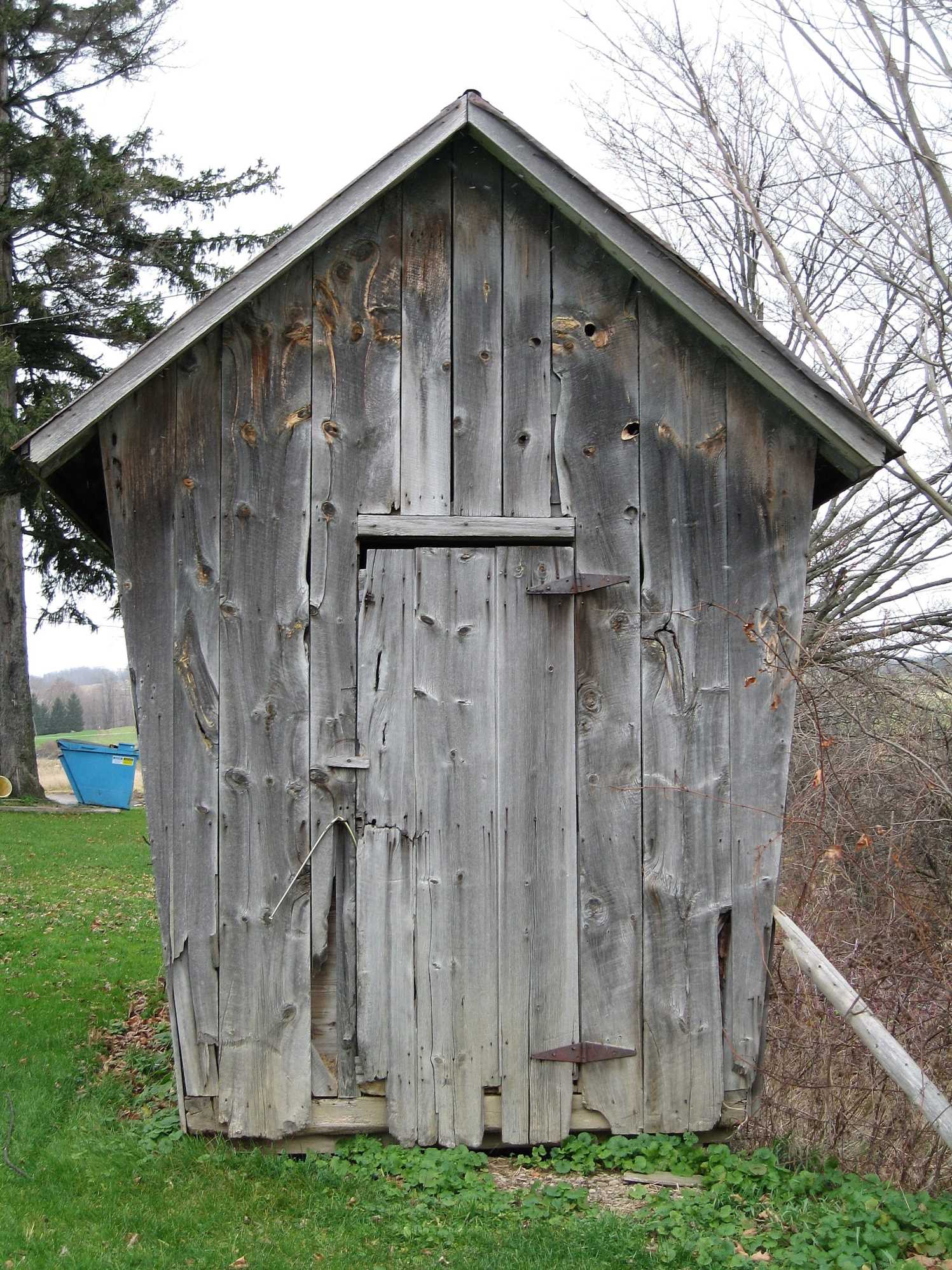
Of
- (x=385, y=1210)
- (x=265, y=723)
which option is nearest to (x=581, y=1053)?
(x=385, y=1210)

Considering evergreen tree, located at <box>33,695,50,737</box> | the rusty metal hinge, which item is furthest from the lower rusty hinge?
evergreen tree, located at <box>33,695,50,737</box>

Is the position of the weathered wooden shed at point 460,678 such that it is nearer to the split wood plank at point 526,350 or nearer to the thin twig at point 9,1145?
the split wood plank at point 526,350

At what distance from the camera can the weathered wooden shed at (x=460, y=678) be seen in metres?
4.88

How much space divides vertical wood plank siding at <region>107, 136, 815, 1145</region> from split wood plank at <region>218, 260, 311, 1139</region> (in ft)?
0.04

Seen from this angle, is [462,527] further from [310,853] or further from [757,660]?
[310,853]

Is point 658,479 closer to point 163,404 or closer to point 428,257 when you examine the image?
point 428,257

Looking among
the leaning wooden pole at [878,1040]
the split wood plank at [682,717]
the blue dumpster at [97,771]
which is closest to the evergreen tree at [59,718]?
the blue dumpster at [97,771]

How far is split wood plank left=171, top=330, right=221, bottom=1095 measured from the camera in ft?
16.1

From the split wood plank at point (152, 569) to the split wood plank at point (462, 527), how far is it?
37.7 inches

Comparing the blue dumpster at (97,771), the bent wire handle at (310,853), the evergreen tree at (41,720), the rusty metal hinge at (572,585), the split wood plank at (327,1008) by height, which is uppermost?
the rusty metal hinge at (572,585)

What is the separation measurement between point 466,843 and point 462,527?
147cm

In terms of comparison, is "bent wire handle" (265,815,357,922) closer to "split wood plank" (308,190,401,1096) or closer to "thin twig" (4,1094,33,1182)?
"split wood plank" (308,190,401,1096)

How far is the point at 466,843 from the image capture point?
4898 mm

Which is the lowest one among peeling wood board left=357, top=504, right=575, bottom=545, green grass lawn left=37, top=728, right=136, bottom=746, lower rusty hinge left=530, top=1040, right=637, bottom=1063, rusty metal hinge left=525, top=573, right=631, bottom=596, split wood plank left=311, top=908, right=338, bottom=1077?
green grass lawn left=37, top=728, right=136, bottom=746
